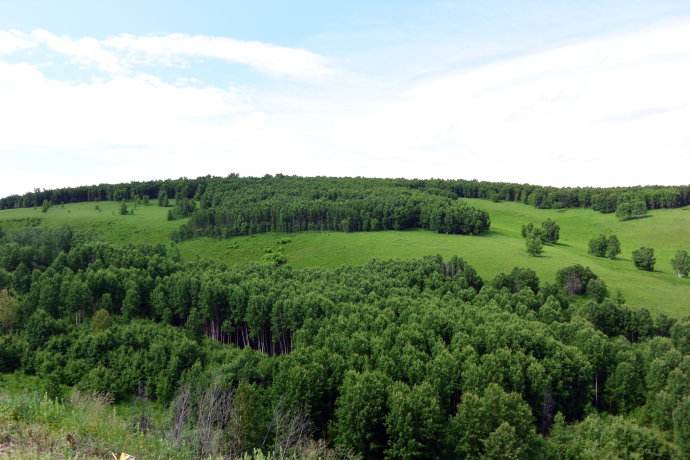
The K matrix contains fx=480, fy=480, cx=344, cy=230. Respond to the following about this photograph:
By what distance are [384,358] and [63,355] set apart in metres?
42.8

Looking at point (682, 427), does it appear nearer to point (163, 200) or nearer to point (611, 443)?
point (611, 443)

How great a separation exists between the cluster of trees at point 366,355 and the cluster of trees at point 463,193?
8904cm

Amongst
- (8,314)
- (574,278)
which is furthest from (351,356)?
(574,278)

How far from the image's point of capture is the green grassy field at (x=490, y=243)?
296ft

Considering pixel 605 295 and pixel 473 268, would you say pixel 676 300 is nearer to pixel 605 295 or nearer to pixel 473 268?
pixel 605 295

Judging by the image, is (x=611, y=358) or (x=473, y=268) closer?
(x=611, y=358)

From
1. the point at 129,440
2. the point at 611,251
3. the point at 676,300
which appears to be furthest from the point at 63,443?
the point at 611,251

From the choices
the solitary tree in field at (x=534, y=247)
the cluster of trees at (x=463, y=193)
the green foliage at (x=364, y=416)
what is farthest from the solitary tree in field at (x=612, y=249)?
the green foliage at (x=364, y=416)

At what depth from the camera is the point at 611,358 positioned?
55125 millimetres

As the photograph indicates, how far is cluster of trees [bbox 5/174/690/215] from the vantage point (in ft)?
511

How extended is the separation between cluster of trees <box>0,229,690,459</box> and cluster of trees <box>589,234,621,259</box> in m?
27.0

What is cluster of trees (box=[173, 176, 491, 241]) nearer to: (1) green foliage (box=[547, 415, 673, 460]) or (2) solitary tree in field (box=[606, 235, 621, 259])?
(2) solitary tree in field (box=[606, 235, 621, 259])

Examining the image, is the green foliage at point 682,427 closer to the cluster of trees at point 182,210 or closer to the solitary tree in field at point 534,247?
the solitary tree in field at point 534,247

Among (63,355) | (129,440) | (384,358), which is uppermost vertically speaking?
(129,440)
